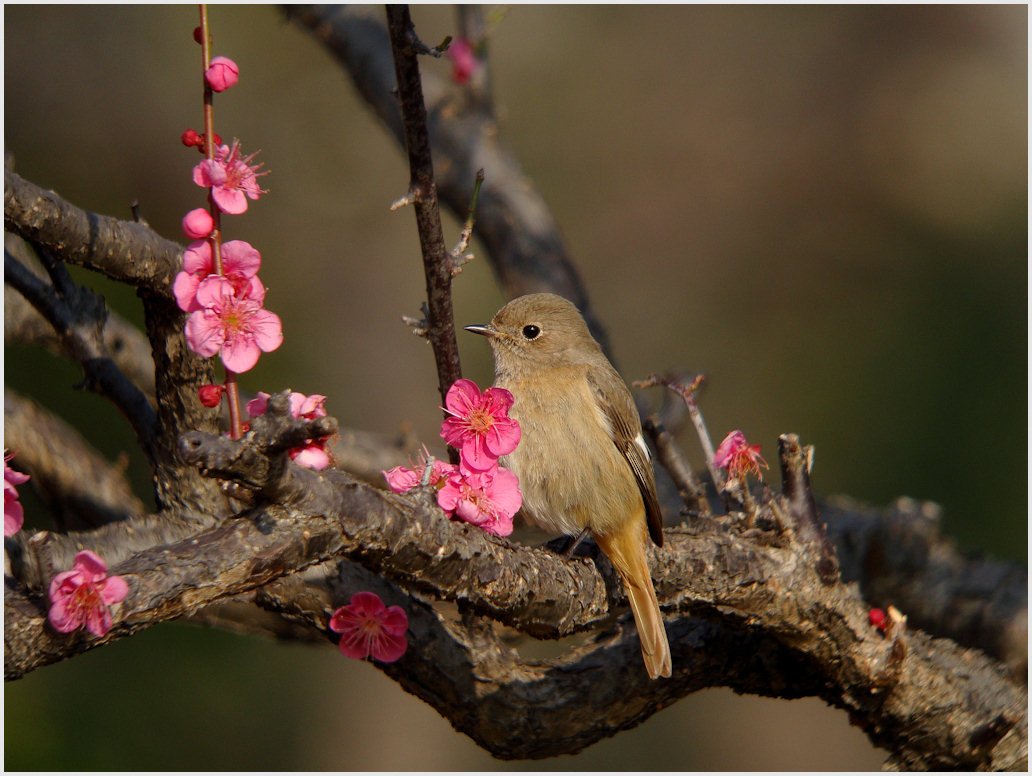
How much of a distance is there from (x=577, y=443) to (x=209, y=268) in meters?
1.65

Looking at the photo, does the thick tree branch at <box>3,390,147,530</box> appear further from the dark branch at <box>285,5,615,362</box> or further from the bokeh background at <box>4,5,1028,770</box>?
the dark branch at <box>285,5,615,362</box>

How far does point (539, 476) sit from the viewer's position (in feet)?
10.9

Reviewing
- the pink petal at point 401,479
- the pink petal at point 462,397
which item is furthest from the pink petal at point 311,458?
the pink petal at point 462,397

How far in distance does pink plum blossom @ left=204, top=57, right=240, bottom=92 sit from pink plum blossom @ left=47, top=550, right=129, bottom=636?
0.91m

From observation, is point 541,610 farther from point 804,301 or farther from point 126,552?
point 804,301

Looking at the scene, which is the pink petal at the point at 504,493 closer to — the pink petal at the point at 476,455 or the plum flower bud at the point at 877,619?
the pink petal at the point at 476,455

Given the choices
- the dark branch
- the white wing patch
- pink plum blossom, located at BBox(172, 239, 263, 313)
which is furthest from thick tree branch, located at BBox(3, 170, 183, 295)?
the dark branch

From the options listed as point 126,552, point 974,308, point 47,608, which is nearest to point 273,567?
point 47,608

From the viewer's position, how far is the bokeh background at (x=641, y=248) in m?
6.33

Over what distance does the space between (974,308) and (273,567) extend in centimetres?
764

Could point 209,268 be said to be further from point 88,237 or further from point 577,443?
point 577,443

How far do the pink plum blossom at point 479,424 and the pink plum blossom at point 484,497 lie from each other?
35 mm

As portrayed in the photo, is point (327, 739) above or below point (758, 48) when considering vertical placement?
below

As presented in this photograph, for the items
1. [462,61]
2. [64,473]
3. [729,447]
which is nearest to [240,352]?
[729,447]
